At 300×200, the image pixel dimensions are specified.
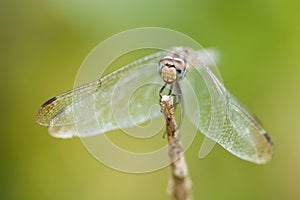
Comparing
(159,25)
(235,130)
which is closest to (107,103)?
(235,130)

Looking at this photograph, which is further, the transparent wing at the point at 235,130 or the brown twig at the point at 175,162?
the transparent wing at the point at 235,130

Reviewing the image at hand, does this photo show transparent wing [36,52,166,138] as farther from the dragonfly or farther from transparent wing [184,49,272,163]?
transparent wing [184,49,272,163]

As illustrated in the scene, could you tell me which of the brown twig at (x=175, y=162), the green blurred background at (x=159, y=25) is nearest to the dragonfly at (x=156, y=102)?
the brown twig at (x=175, y=162)

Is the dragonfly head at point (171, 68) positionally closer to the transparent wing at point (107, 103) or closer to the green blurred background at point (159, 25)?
the transparent wing at point (107, 103)

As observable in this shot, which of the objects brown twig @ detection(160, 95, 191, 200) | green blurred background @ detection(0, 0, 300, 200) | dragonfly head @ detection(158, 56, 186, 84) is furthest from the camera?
green blurred background @ detection(0, 0, 300, 200)

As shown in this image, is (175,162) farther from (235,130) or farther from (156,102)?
(156,102)

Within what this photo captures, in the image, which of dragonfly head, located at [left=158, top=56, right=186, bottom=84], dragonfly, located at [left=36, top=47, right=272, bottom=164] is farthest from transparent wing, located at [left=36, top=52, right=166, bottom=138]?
dragonfly head, located at [left=158, top=56, right=186, bottom=84]
